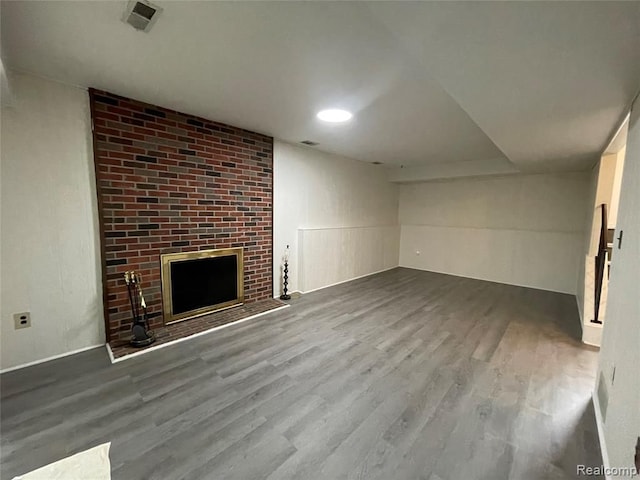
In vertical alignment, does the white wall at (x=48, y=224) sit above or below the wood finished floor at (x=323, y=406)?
above

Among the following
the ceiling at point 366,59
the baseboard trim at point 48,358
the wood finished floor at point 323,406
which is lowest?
the wood finished floor at point 323,406

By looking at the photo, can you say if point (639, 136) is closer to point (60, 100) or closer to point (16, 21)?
point (16, 21)

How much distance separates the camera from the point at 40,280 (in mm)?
2266

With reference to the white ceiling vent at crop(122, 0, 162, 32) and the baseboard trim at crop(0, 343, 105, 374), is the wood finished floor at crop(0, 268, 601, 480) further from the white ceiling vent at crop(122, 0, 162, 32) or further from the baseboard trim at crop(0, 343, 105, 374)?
the white ceiling vent at crop(122, 0, 162, 32)

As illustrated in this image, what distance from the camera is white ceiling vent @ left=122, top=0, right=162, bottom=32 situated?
134 cm

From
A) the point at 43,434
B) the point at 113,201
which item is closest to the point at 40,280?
the point at 113,201

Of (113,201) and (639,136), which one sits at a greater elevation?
(639,136)

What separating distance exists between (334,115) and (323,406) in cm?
259

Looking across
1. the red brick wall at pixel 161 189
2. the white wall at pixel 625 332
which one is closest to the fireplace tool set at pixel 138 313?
the red brick wall at pixel 161 189

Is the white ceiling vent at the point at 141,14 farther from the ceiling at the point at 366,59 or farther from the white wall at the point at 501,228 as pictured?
the white wall at the point at 501,228

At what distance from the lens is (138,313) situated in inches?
108

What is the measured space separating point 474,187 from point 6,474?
673 centimetres

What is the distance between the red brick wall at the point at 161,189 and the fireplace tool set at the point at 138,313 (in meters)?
0.06

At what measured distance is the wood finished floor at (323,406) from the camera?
4.73 ft
